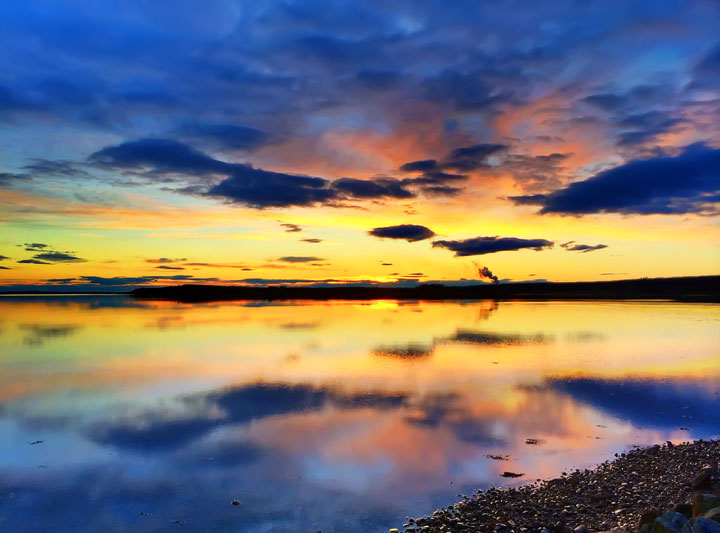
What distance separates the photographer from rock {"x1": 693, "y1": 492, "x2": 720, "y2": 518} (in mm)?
6980

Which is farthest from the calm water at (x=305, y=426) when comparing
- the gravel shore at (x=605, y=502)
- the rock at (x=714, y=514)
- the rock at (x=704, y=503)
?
the rock at (x=714, y=514)

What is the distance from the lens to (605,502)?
9000 millimetres

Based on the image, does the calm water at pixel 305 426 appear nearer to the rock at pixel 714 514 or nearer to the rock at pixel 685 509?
the rock at pixel 685 509

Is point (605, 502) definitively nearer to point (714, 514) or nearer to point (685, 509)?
point (685, 509)

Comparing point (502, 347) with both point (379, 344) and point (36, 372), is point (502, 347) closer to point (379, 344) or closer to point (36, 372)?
point (379, 344)

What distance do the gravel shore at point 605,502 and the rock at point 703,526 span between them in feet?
0.46

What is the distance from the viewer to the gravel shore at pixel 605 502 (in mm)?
7637

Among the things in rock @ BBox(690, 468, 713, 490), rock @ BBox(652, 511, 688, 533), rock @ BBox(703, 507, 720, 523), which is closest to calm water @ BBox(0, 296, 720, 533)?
rock @ BBox(690, 468, 713, 490)

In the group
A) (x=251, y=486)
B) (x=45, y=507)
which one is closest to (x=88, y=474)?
(x=45, y=507)

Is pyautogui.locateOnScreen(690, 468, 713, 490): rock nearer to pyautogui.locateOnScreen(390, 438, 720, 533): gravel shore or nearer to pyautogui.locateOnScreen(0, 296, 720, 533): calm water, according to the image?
pyautogui.locateOnScreen(390, 438, 720, 533): gravel shore

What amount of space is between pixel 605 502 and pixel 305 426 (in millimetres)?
7835

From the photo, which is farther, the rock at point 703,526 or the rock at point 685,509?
the rock at point 685,509

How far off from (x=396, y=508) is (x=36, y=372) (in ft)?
66.3

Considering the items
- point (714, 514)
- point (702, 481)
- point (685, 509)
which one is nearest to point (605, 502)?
point (685, 509)
